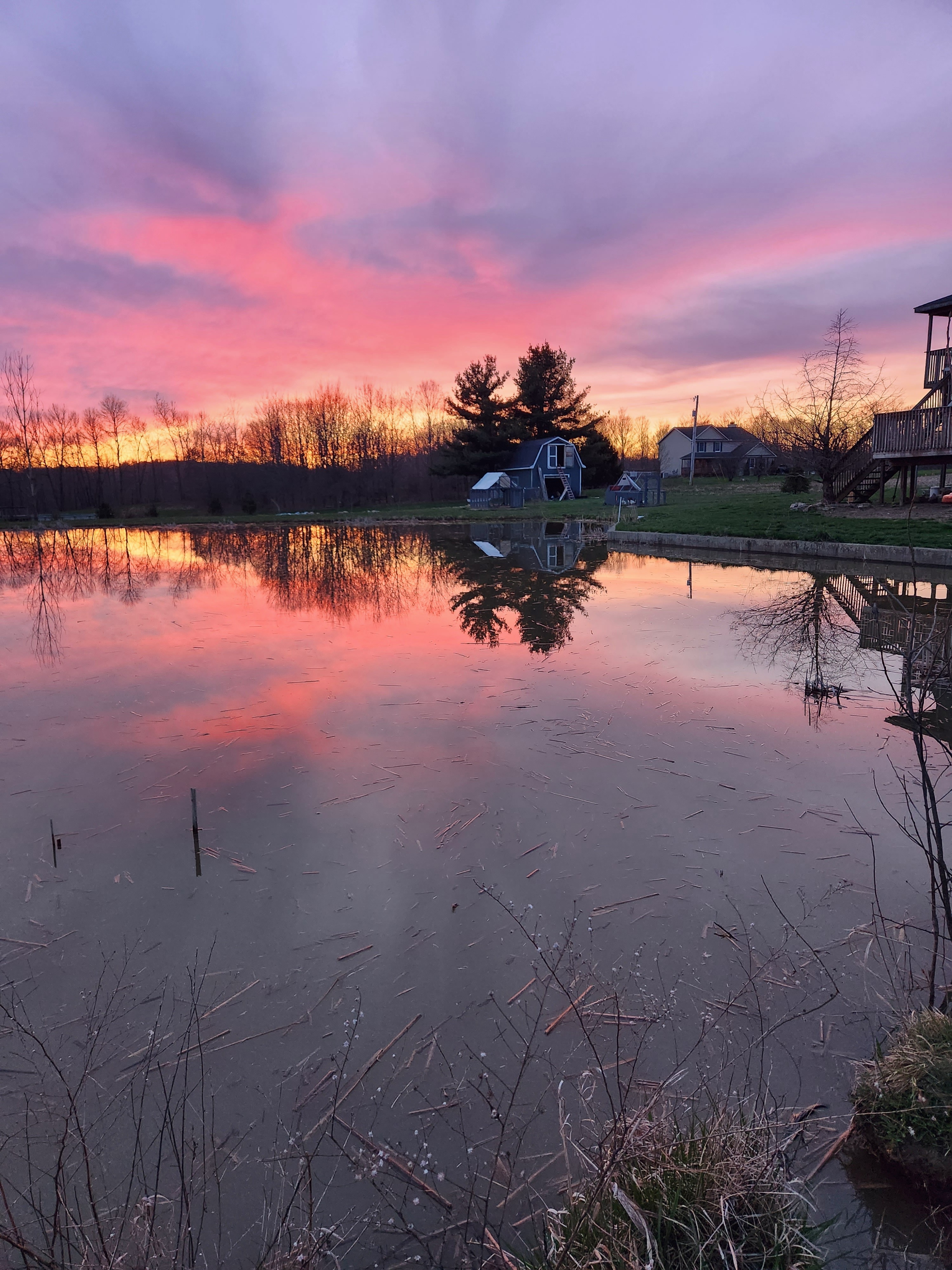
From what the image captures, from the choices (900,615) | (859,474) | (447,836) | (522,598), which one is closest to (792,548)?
(859,474)

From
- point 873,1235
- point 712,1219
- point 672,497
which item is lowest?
point 873,1235

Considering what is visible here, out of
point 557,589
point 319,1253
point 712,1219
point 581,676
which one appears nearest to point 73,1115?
point 319,1253

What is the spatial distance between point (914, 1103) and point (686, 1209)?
39.0 inches

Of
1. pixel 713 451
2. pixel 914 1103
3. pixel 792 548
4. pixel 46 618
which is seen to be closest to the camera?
pixel 914 1103

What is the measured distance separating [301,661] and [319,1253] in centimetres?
786

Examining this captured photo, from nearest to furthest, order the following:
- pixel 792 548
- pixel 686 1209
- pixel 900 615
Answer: pixel 686 1209 → pixel 900 615 → pixel 792 548

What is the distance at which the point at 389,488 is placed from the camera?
60062 millimetres

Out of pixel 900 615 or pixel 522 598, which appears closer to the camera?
pixel 900 615

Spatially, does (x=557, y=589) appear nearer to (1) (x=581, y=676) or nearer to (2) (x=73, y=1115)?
(1) (x=581, y=676)

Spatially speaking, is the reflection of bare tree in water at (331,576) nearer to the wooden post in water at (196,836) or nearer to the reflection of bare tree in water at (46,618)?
the reflection of bare tree in water at (46,618)

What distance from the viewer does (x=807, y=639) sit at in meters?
10.3

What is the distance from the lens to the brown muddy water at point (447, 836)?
3211 millimetres

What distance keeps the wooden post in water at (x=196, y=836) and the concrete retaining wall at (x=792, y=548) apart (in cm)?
1215

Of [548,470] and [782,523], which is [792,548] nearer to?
[782,523]
